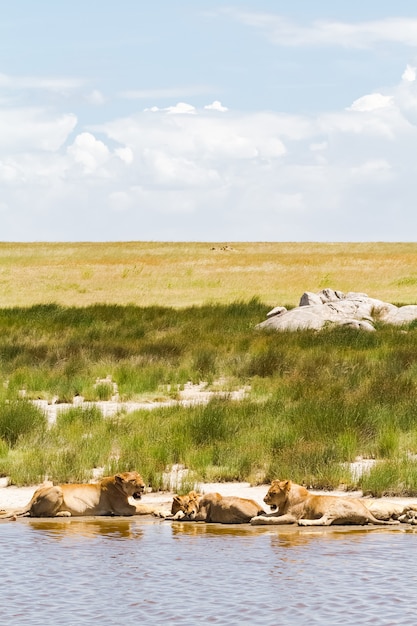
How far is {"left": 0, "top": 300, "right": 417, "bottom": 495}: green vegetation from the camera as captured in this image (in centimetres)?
1351

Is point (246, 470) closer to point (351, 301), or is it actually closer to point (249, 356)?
point (249, 356)

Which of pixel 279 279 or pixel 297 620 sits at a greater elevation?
pixel 279 279

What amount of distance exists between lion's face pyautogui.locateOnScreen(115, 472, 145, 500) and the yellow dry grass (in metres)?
39.6

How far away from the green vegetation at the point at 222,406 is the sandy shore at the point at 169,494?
16cm

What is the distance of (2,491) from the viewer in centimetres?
1313

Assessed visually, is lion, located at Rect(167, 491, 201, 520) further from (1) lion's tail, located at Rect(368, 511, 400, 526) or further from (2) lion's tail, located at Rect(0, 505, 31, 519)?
(1) lion's tail, located at Rect(368, 511, 400, 526)

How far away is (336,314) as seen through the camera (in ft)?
113

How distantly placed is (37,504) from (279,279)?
5872 cm

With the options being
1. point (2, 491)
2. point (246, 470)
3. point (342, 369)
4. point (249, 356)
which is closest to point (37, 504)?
point (2, 491)

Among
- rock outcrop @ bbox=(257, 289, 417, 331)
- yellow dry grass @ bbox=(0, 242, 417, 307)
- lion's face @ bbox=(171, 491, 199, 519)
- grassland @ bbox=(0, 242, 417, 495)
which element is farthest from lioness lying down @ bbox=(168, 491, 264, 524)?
yellow dry grass @ bbox=(0, 242, 417, 307)

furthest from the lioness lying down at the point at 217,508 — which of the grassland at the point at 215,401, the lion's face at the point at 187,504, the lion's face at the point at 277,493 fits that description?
the grassland at the point at 215,401

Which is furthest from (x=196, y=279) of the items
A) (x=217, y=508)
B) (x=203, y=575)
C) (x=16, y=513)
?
(x=203, y=575)

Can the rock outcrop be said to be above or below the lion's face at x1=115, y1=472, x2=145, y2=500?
above

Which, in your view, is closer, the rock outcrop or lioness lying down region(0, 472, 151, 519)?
lioness lying down region(0, 472, 151, 519)
